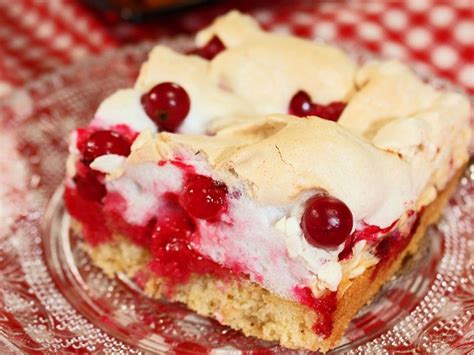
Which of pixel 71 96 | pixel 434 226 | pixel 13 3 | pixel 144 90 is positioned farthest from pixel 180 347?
pixel 13 3

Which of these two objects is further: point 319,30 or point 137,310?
point 319,30

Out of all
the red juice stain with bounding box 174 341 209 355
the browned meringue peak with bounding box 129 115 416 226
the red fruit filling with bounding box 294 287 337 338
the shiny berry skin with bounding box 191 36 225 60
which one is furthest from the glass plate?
the shiny berry skin with bounding box 191 36 225 60

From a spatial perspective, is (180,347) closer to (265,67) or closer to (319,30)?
(265,67)

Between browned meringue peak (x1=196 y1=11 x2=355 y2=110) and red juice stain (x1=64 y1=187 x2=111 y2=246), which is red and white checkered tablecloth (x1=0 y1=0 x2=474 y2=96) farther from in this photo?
red juice stain (x1=64 y1=187 x2=111 y2=246)

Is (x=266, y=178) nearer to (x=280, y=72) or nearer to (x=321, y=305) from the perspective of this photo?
(x=321, y=305)

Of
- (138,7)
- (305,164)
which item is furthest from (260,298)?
(138,7)

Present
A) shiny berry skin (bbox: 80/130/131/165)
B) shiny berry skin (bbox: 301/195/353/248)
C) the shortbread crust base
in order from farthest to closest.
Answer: shiny berry skin (bbox: 80/130/131/165) → the shortbread crust base → shiny berry skin (bbox: 301/195/353/248)
